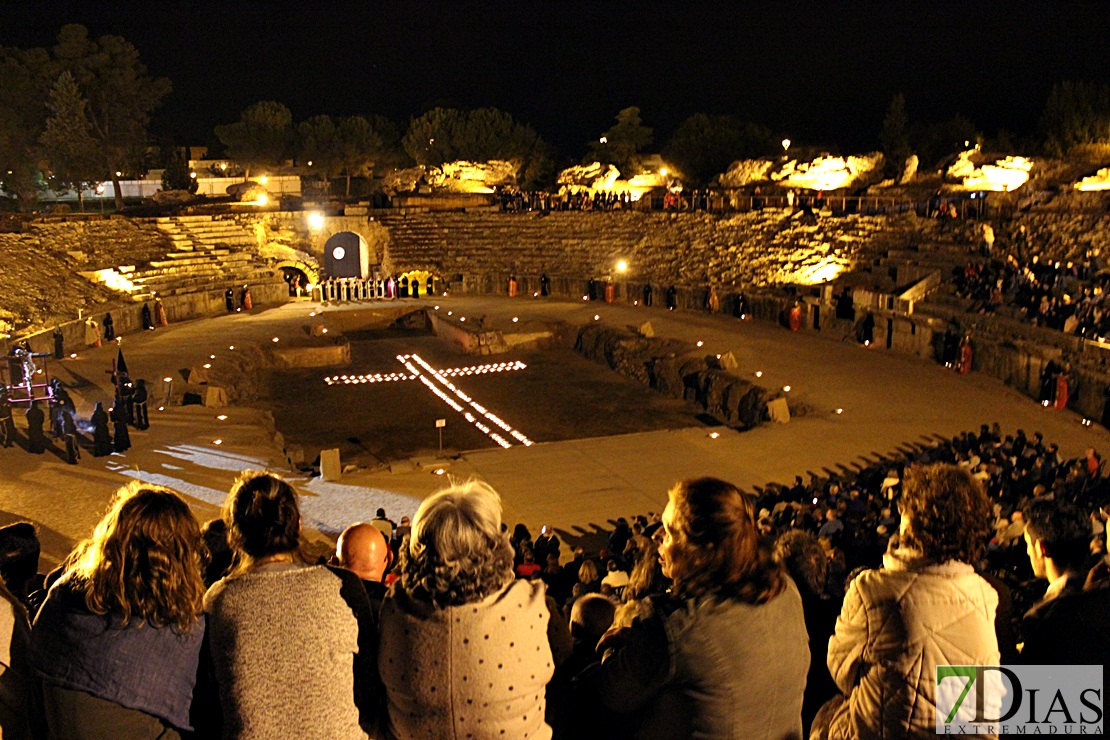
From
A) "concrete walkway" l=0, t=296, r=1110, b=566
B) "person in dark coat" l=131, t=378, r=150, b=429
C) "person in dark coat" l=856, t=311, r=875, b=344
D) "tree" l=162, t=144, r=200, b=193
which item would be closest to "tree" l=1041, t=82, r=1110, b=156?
"person in dark coat" l=856, t=311, r=875, b=344

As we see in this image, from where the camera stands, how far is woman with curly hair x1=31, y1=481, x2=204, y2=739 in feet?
8.71

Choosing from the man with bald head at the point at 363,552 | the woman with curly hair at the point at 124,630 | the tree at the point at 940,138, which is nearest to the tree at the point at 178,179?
the tree at the point at 940,138

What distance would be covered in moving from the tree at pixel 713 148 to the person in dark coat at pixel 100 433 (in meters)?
45.0

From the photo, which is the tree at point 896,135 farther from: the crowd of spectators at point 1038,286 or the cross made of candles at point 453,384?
the cross made of candles at point 453,384

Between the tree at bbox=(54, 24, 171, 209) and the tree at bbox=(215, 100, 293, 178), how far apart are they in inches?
804

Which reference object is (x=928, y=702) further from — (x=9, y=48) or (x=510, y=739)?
(x=9, y=48)

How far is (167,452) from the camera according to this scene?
13.9 m

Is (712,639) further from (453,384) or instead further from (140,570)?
(453,384)

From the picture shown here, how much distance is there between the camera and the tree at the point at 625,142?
60.4 meters

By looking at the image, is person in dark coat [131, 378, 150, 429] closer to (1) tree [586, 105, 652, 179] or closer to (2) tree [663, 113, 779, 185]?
(2) tree [663, 113, 779, 185]

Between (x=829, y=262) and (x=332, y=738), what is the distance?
27.0 meters

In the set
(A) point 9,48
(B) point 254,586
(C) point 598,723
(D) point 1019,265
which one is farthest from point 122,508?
(A) point 9,48

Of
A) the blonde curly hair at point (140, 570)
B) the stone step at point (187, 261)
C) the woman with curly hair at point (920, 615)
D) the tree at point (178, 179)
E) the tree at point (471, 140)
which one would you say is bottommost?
the woman with curly hair at point (920, 615)

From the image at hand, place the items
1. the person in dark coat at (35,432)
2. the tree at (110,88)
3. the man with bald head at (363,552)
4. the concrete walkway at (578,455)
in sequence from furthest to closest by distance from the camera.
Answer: the tree at (110,88) < the person in dark coat at (35,432) < the concrete walkway at (578,455) < the man with bald head at (363,552)
